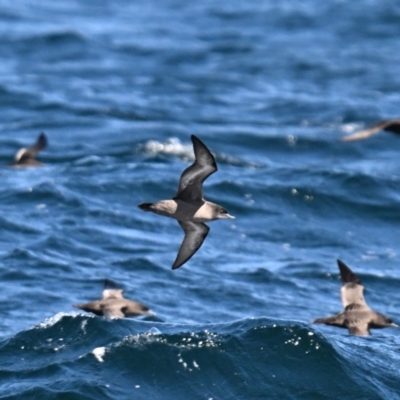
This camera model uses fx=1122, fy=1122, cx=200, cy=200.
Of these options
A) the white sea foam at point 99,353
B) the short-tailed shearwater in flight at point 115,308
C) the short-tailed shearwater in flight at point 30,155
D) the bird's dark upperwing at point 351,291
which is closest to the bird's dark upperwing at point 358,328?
the bird's dark upperwing at point 351,291

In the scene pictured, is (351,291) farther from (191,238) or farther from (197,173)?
(197,173)

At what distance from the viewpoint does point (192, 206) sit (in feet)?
37.8

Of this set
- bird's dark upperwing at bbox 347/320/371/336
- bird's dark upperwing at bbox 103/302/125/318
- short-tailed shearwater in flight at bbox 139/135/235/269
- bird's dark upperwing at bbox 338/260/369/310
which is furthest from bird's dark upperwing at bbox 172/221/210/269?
bird's dark upperwing at bbox 338/260/369/310

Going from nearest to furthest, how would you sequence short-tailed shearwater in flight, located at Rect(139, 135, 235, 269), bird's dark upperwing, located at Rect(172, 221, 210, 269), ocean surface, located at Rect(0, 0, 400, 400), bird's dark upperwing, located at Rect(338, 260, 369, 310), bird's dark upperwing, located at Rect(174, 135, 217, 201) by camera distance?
bird's dark upperwing, located at Rect(174, 135, 217, 201)
short-tailed shearwater in flight, located at Rect(139, 135, 235, 269)
bird's dark upperwing, located at Rect(172, 221, 210, 269)
ocean surface, located at Rect(0, 0, 400, 400)
bird's dark upperwing, located at Rect(338, 260, 369, 310)

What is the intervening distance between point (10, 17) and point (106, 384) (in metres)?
25.8

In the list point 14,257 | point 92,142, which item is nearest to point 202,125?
point 92,142

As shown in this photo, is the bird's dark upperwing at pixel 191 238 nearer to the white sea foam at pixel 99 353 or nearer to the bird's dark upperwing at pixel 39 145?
the white sea foam at pixel 99 353

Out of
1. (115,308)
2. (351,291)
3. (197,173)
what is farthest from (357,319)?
(197,173)

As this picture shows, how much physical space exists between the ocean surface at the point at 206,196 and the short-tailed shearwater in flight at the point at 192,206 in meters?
1.44

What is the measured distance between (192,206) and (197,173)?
1.63 feet

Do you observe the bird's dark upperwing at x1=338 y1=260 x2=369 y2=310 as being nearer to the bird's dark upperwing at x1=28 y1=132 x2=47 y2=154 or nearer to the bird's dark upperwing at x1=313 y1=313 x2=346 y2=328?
the bird's dark upperwing at x1=313 y1=313 x2=346 y2=328

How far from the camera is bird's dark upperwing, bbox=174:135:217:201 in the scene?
10.8m

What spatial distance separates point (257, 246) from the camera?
1775cm

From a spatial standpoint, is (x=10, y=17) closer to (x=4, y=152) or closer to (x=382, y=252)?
(x=4, y=152)
